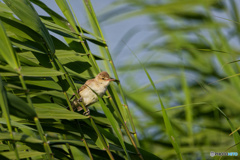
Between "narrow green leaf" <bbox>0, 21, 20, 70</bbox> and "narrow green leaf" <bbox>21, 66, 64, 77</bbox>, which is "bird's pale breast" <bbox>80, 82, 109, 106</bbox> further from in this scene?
"narrow green leaf" <bbox>0, 21, 20, 70</bbox>

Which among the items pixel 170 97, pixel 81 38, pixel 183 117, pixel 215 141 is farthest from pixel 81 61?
pixel 183 117

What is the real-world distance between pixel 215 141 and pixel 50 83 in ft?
7.02

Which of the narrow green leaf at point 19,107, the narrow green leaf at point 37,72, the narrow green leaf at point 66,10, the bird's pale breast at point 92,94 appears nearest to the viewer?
the narrow green leaf at point 19,107

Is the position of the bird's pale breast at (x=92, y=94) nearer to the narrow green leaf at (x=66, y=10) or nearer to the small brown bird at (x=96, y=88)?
the small brown bird at (x=96, y=88)

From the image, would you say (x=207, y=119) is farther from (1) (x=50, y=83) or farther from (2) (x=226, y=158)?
(1) (x=50, y=83)

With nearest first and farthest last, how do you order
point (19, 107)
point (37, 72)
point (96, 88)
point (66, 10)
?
point (19, 107) < point (37, 72) < point (66, 10) < point (96, 88)

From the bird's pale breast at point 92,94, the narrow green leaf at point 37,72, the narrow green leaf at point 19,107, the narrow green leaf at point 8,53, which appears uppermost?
the bird's pale breast at point 92,94

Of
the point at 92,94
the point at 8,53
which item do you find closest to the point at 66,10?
the point at 8,53

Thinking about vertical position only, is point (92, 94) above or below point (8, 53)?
above

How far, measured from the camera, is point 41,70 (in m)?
1.72

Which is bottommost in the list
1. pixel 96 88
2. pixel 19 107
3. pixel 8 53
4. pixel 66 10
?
pixel 19 107

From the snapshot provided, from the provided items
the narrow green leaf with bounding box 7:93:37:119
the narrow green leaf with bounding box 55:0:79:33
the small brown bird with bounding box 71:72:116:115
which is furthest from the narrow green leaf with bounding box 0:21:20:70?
the small brown bird with bounding box 71:72:116:115

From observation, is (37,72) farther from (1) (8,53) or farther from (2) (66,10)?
(2) (66,10)

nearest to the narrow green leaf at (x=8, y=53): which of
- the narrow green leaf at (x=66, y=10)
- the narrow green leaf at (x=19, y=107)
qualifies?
the narrow green leaf at (x=19, y=107)
